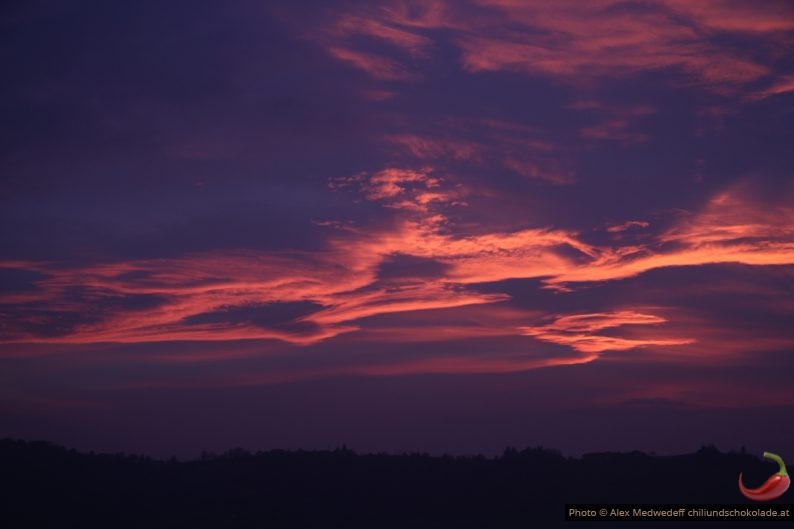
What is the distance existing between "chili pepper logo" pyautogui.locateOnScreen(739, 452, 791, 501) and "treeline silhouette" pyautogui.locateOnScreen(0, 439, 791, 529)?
0.56 m

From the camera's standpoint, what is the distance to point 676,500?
5247 cm

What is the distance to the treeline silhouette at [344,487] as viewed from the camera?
54.9 m

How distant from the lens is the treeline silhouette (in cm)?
5494

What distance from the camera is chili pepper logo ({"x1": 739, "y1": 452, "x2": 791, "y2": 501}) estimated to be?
162 feet

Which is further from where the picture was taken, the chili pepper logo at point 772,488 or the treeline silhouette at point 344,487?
the treeline silhouette at point 344,487

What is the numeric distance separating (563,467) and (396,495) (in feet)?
35.5

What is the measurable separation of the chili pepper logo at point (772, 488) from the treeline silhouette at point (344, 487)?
1.84 feet

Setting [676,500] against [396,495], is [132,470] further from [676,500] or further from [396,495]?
[676,500]

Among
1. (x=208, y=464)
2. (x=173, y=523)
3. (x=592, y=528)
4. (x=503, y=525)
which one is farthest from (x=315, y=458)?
(x=592, y=528)

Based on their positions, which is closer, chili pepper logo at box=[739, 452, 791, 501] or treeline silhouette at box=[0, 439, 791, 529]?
chili pepper logo at box=[739, 452, 791, 501]
